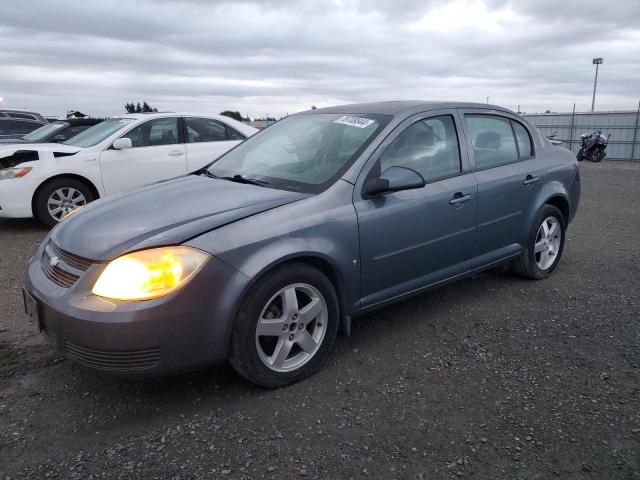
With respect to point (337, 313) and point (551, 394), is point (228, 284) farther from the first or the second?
point (551, 394)

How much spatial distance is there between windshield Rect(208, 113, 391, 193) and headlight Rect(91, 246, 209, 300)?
0.92 m

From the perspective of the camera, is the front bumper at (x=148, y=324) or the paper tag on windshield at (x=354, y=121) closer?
the front bumper at (x=148, y=324)

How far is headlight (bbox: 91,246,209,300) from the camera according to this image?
2455mm

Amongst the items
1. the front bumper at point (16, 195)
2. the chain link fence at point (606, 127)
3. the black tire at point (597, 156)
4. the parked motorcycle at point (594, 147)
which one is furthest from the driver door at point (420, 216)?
the black tire at point (597, 156)

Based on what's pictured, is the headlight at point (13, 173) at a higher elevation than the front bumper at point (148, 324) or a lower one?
higher

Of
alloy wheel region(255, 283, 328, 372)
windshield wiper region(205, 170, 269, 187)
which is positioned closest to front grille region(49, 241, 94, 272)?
alloy wheel region(255, 283, 328, 372)

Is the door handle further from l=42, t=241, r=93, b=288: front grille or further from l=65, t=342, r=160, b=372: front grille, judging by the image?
l=42, t=241, r=93, b=288: front grille

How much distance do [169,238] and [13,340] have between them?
5.84 ft

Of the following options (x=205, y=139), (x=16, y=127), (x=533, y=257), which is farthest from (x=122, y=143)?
(x=16, y=127)

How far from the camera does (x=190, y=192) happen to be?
324 cm

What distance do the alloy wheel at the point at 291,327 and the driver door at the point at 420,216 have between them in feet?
1.25

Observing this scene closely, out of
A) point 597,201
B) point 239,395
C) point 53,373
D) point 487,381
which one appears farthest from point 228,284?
point 597,201

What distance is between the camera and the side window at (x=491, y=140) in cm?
402

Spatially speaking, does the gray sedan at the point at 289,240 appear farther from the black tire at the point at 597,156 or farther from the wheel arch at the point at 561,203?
the black tire at the point at 597,156
